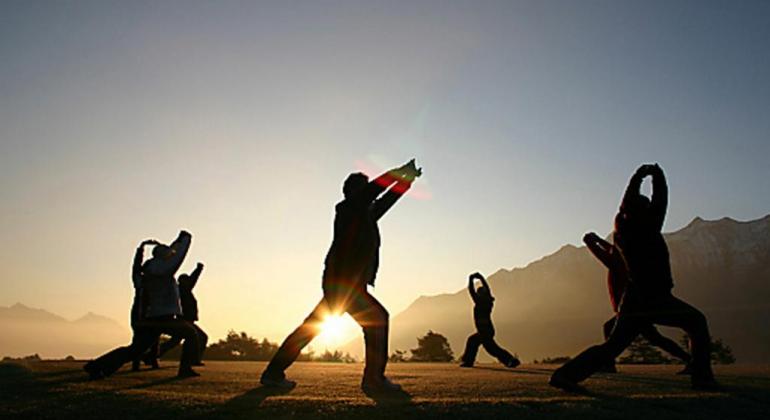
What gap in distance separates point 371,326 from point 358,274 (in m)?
0.65

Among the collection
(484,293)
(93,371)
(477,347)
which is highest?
(484,293)

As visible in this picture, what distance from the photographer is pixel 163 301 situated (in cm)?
1055

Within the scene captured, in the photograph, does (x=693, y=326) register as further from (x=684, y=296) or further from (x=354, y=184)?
(x=684, y=296)

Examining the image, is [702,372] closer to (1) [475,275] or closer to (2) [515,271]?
(1) [475,275]

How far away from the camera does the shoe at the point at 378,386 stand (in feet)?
24.2

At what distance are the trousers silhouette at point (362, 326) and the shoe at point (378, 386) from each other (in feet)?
0.19

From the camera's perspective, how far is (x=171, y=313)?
1055cm

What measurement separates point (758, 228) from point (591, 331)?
115ft

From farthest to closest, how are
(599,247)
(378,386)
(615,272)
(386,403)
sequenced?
(615,272), (599,247), (378,386), (386,403)

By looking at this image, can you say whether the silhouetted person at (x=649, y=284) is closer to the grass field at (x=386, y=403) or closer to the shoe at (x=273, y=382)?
the grass field at (x=386, y=403)

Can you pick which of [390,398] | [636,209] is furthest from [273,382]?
[636,209]

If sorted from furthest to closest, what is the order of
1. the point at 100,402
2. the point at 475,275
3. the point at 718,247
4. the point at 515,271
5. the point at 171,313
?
the point at 515,271
the point at 718,247
the point at 475,275
the point at 171,313
the point at 100,402

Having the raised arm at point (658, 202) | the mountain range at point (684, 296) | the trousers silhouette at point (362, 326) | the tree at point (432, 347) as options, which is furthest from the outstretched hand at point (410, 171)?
the mountain range at point (684, 296)

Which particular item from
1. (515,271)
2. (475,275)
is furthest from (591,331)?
(475,275)
